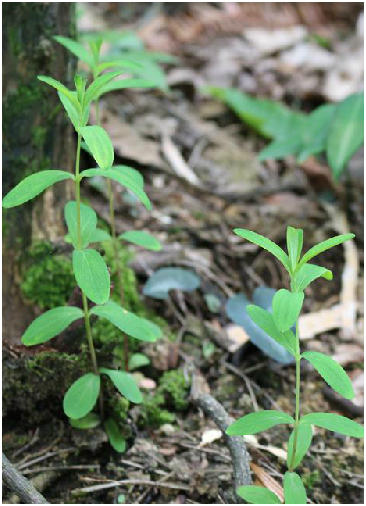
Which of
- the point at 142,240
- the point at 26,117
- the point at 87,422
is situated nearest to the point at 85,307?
the point at 142,240

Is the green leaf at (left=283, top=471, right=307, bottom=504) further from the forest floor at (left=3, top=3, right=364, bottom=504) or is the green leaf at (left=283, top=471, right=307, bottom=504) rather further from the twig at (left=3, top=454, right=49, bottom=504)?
the twig at (left=3, top=454, right=49, bottom=504)

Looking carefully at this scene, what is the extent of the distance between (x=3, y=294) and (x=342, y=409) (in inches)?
50.2

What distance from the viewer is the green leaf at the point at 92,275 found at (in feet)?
4.84

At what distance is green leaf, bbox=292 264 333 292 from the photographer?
145 centimetres

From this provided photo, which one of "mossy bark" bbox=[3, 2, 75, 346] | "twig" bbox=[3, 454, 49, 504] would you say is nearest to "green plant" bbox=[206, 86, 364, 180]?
"mossy bark" bbox=[3, 2, 75, 346]

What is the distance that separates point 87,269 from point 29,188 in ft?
0.81

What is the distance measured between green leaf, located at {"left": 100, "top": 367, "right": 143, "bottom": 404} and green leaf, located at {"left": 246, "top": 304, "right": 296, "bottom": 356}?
1.53ft

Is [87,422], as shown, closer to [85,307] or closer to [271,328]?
[85,307]

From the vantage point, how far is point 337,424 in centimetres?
147

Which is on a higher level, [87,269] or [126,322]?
[87,269]

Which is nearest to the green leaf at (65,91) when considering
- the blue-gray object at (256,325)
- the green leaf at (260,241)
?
the green leaf at (260,241)

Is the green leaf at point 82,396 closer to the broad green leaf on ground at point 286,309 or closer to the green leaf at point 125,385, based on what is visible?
the green leaf at point 125,385

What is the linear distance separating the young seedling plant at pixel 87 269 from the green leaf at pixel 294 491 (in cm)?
49

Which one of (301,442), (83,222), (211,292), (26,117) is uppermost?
(26,117)
